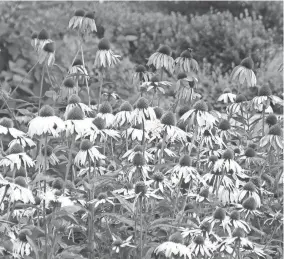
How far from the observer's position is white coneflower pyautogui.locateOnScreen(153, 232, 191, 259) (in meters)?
2.15

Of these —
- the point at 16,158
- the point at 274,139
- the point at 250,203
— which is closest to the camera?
the point at 16,158

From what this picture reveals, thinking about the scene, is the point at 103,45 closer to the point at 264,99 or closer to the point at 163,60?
the point at 163,60

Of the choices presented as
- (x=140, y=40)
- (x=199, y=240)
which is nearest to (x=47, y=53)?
(x=199, y=240)

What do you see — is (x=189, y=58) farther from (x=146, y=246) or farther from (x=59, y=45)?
(x=59, y=45)

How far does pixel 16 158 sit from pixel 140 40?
5197mm

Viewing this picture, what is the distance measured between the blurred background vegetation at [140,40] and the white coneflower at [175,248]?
2.63 meters

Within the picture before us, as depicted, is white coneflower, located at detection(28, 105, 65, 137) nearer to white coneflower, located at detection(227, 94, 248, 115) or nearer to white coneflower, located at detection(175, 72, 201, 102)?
white coneflower, located at detection(175, 72, 201, 102)

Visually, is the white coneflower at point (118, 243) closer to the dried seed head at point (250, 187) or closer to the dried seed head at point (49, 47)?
Answer: the dried seed head at point (250, 187)

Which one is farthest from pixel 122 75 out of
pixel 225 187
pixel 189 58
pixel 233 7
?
pixel 233 7

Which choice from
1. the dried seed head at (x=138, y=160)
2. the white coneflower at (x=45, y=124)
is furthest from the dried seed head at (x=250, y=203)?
the white coneflower at (x=45, y=124)

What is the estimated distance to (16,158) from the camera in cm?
241

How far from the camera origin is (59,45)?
17.9ft

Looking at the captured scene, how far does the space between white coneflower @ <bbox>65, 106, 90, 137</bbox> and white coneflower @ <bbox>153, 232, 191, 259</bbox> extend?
0.50 meters

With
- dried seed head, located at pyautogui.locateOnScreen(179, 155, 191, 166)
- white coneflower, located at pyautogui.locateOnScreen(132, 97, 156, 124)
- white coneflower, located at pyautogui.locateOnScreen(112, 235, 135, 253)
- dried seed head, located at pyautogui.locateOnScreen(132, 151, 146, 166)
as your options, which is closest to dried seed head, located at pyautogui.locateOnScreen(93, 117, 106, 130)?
white coneflower, located at pyautogui.locateOnScreen(132, 97, 156, 124)
